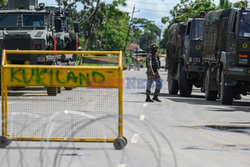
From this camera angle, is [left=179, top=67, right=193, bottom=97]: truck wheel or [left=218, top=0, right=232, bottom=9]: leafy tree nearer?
[left=179, top=67, right=193, bottom=97]: truck wheel

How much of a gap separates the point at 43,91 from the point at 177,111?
725 centimetres

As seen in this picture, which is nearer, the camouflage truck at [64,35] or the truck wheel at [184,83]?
the truck wheel at [184,83]

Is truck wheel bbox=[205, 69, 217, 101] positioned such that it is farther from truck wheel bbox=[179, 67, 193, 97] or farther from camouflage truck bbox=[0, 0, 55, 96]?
camouflage truck bbox=[0, 0, 55, 96]

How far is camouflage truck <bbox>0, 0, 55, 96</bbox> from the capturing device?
22422 mm

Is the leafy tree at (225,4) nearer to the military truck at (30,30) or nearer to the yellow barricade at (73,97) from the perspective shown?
the military truck at (30,30)

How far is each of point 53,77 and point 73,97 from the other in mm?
490

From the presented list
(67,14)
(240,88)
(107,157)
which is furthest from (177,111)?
(67,14)

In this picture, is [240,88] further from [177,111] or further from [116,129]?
[116,129]

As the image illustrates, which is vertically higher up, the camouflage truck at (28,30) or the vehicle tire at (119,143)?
the camouflage truck at (28,30)

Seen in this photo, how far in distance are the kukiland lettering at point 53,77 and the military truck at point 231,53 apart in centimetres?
1001

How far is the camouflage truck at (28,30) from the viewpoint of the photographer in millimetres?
22422

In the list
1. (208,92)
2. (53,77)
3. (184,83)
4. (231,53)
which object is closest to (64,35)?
(184,83)

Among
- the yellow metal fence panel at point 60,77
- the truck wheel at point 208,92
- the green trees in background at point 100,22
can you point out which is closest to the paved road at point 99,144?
the yellow metal fence panel at point 60,77

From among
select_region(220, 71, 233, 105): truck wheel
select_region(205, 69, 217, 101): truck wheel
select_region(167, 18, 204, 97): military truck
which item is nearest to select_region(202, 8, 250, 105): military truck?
select_region(220, 71, 233, 105): truck wheel
